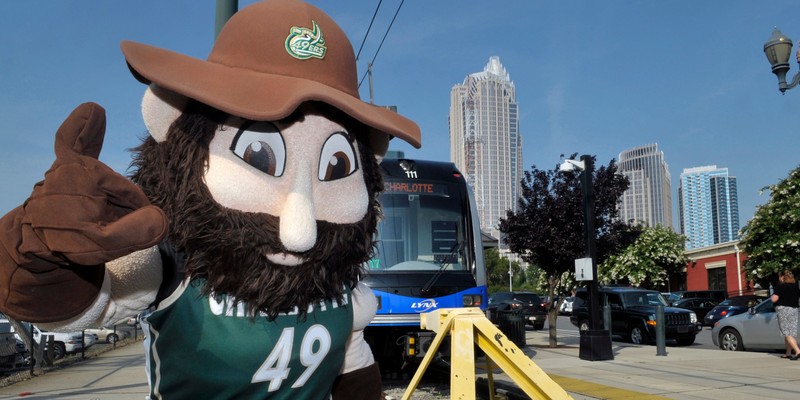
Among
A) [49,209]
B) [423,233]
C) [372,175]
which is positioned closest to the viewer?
[49,209]

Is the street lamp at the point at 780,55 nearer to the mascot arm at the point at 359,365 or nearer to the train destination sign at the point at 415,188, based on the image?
the train destination sign at the point at 415,188

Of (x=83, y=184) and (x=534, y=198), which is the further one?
(x=534, y=198)

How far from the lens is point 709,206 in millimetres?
160625

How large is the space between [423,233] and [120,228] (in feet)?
20.0

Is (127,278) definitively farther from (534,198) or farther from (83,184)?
(534,198)

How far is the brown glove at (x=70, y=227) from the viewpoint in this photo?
1.44 meters

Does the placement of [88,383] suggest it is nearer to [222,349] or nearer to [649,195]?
[222,349]

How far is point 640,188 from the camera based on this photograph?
18088cm

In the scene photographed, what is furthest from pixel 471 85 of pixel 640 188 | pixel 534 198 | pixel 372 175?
pixel 372 175

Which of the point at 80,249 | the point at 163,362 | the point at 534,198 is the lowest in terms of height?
the point at 163,362

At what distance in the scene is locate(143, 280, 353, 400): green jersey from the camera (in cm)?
191

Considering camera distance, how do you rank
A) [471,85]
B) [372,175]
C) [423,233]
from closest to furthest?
[372,175] < [423,233] < [471,85]

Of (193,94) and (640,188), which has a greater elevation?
(640,188)

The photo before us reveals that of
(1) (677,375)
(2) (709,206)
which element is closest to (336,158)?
(1) (677,375)
